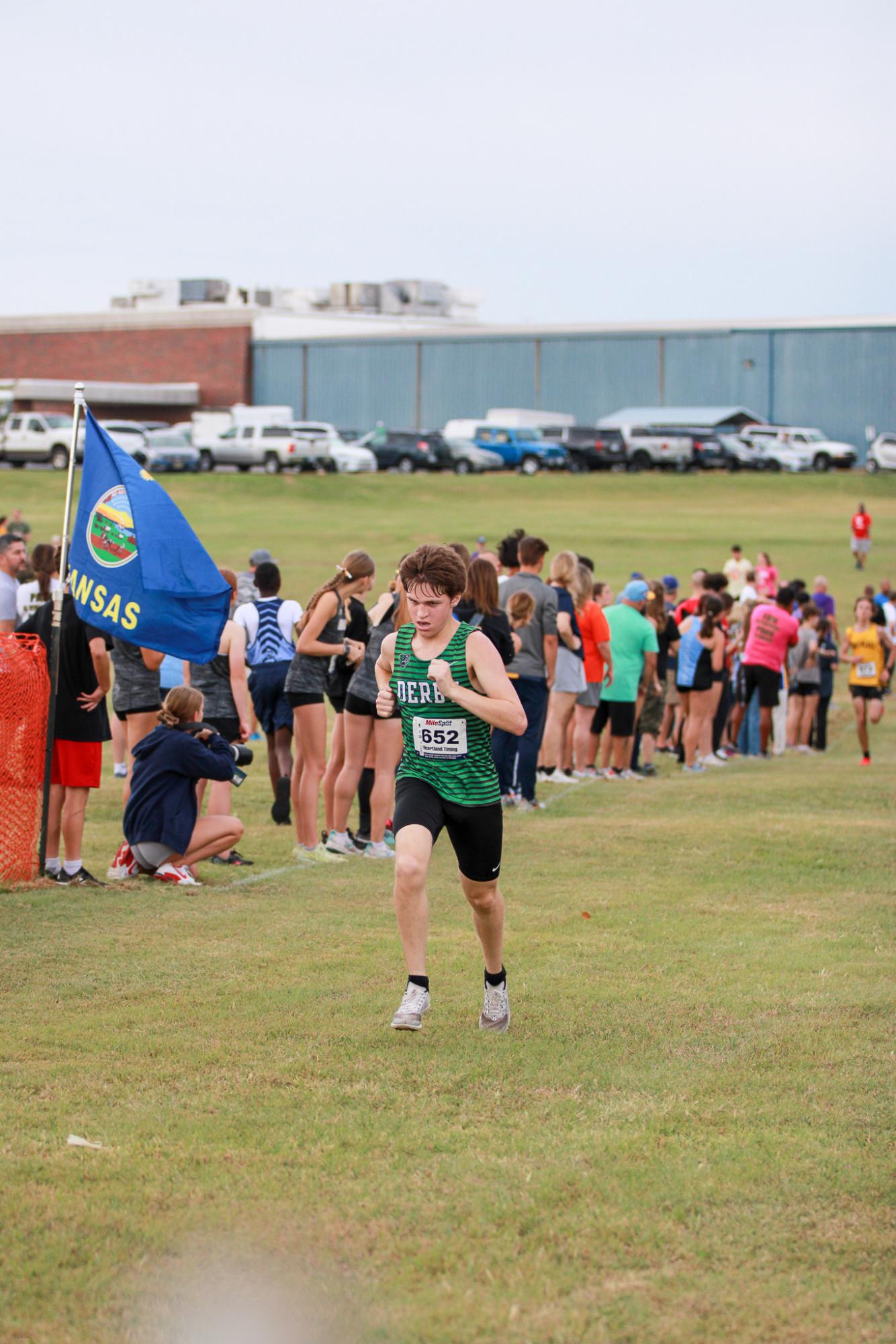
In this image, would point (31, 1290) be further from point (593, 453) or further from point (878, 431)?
point (878, 431)

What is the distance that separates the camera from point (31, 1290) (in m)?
3.77

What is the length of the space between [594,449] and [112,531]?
49058 millimetres

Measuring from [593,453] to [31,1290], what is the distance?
2130 inches

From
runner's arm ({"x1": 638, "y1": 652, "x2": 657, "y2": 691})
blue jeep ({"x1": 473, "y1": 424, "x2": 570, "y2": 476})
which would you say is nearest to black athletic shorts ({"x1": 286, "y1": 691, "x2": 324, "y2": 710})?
runner's arm ({"x1": 638, "y1": 652, "x2": 657, "y2": 691})

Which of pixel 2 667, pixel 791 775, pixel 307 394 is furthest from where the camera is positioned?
pixel 307 394

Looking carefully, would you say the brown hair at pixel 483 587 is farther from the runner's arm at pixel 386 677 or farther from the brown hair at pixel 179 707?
the runner's arm at pixel 386 677

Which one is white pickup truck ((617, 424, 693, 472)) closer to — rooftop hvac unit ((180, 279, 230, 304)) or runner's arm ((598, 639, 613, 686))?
rooftop hvac unit ((180, 279, 230, 304))

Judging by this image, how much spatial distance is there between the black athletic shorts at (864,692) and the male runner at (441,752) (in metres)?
11.9

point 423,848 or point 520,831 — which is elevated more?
point 423,848

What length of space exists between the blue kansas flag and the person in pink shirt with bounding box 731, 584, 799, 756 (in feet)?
30.0

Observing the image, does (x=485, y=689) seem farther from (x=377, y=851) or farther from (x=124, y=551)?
(x=377, y=851)

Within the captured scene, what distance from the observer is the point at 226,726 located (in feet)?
34.3

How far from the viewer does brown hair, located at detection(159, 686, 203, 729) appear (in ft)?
29.0

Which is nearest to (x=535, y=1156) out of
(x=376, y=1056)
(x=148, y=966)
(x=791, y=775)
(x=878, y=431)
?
(x=376, y=1056)
